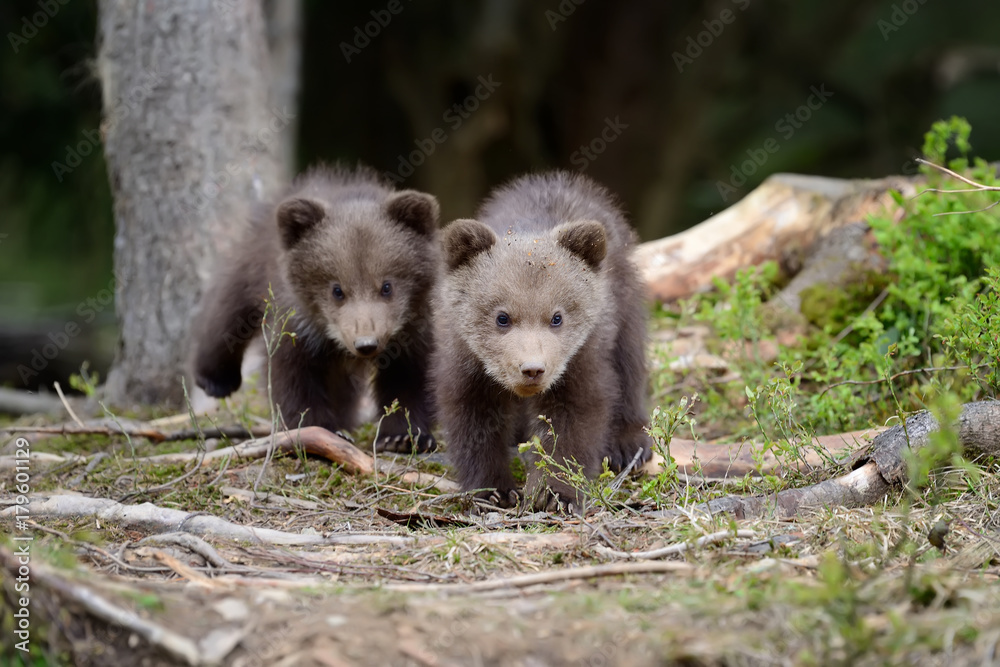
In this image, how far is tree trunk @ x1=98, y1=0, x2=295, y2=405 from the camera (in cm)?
769

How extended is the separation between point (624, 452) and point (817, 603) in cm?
287

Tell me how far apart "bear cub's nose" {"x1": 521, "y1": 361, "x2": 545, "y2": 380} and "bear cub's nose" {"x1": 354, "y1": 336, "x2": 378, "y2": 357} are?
147cm

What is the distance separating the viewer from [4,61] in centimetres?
1074

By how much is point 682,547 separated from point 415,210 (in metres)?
3.26

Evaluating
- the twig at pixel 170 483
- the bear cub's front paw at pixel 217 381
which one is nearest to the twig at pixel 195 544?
the twig at pixel 170 483

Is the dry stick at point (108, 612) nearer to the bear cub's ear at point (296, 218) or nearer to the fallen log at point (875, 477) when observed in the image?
the fallen log at point (875, 477)

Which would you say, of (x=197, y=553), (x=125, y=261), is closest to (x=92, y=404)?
(x=125, y=261)

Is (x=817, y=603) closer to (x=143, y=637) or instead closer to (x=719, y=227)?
(x=143, y=637)

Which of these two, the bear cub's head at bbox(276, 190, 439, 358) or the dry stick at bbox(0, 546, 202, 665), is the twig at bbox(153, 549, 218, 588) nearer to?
the dry stick at bbox(0, 546, 202, 665)

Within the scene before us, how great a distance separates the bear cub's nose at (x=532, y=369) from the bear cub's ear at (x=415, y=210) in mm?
1965

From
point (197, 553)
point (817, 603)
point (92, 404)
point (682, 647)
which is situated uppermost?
point (817, 603)

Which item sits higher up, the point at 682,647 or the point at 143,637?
the point at 682,647

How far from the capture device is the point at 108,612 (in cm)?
298

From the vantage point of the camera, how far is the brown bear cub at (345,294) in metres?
6.05
